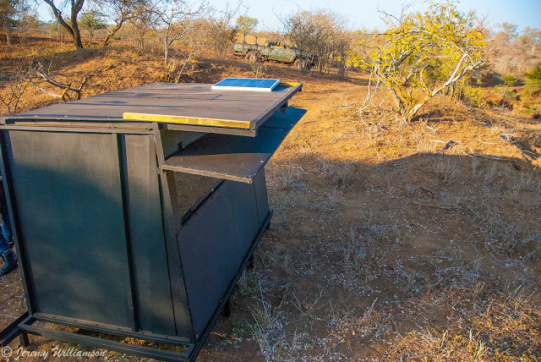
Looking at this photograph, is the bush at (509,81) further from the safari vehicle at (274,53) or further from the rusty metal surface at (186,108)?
the rusty metal surface at (186,108)

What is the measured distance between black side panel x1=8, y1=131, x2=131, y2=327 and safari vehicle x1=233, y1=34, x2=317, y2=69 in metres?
15.8

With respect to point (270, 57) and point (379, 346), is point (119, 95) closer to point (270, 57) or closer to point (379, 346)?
point (379, 346)

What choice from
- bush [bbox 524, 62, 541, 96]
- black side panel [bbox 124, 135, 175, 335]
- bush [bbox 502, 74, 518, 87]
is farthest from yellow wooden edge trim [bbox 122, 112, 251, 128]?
bush [bbox 502, 74, 518, 87]

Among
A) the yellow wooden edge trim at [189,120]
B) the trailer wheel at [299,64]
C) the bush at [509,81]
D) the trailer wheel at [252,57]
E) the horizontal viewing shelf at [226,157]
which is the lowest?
the horizontal viewing shelf at [226,157]

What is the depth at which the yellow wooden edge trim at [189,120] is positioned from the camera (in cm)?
180

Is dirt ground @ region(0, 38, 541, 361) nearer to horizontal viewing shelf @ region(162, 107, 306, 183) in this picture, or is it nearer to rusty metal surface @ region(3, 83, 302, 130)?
horizontal viewing shelf @ region(162, 107, 306, 183)

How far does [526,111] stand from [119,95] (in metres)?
15.6

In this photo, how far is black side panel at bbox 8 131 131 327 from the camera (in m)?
2.22

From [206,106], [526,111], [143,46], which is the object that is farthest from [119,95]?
[526,111]

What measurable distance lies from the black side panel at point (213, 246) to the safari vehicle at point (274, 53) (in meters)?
15.2

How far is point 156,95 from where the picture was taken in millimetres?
3020

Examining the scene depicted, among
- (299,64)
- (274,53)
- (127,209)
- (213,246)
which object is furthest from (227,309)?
(274,53)

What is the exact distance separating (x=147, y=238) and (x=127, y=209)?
233 millimetres

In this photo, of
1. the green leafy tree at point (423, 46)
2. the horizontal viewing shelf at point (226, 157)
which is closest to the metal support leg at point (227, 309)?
the horizontal viewing shelf at point (226, 157)
